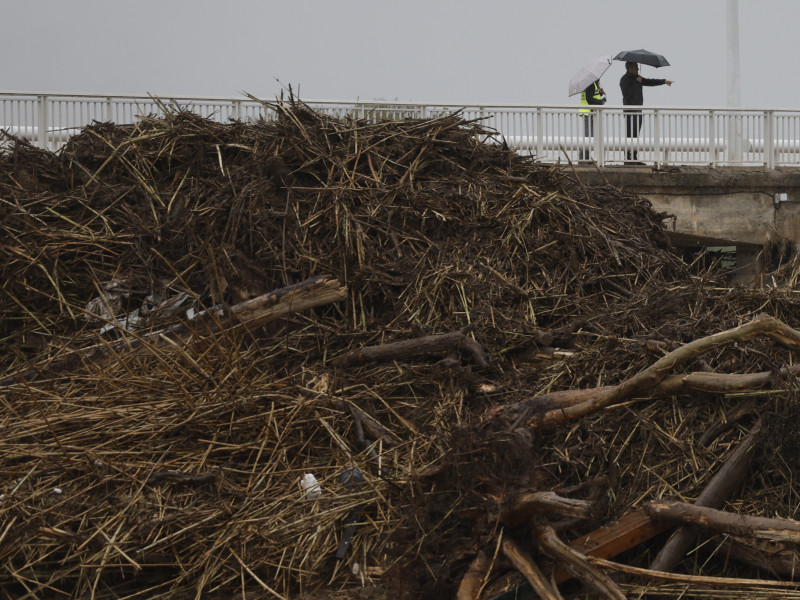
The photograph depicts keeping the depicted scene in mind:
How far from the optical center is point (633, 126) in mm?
13008

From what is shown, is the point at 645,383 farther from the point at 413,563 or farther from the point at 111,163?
the point at 111,163

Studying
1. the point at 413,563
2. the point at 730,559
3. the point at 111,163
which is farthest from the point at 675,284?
the point at 111,163

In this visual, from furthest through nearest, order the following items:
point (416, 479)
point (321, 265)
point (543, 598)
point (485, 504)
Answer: point (321, 265) < point (416, 479) < point (485, 504) < point (543, 598)

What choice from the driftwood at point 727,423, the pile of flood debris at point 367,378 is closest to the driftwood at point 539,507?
the pile of flood debris at point 367,378

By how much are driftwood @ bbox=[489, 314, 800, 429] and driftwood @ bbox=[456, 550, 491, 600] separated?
65 cm

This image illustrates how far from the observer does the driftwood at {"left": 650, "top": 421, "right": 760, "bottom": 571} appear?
12.8 feet

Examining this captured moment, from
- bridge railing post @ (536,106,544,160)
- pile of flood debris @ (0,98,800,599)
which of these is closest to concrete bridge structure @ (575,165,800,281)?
bridge railing post @ (536,106,544,160)

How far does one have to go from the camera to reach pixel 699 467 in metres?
4.34

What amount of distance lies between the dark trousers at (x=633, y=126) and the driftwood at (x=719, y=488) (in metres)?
9.11

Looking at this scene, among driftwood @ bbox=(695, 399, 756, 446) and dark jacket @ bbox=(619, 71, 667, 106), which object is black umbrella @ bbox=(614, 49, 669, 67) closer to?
dark jacket @ bbox=(619, 71, 667, 106)

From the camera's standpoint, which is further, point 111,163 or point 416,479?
point 111,163

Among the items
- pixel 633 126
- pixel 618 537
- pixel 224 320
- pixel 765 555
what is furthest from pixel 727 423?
pixel 633 126

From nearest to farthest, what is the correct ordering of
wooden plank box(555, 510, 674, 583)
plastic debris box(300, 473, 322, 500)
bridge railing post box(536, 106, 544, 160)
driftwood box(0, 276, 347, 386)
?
wooden plank box(555, 510, 674, 583) → plastic debris box(300, 473, 322, 500) → driftwood box(0, 276, 347, 386) → bridge railing post box(536, 106, 544, 160)

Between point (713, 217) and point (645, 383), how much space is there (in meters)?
9.51
